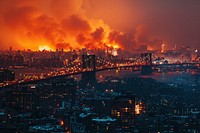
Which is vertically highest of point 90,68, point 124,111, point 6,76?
point 90,68

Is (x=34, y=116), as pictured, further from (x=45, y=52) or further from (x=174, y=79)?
(x=45, y=52)

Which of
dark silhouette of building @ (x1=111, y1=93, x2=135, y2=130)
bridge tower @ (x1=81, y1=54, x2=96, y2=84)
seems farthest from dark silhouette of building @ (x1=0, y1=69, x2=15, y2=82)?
dark silhouette of building @ (x1=111, y1=93, x2=135, y2=130)

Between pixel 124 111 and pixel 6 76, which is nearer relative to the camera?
pixel 124 111

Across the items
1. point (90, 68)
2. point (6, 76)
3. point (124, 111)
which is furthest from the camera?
point (90, 68)

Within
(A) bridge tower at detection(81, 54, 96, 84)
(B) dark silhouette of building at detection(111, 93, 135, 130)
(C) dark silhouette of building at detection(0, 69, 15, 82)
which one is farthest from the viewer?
(A) bridge tower at detection(81, 54, 96, 84)

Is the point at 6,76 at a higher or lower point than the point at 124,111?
higher

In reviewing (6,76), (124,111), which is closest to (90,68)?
(6,76)

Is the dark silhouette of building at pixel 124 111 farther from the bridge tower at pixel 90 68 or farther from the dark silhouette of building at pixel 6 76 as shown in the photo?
the bridge tower at pixel 90 68

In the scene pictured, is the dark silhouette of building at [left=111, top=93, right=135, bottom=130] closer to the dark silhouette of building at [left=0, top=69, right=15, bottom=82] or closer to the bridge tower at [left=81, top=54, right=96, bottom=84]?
the dark silhouette of building at [left=0, top=69, right=15, bottom=82]

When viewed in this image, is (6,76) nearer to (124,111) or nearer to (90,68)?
(90,68)

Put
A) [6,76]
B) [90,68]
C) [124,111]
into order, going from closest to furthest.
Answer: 1. [124,111]
2. [6,76]
3. [90,68]
